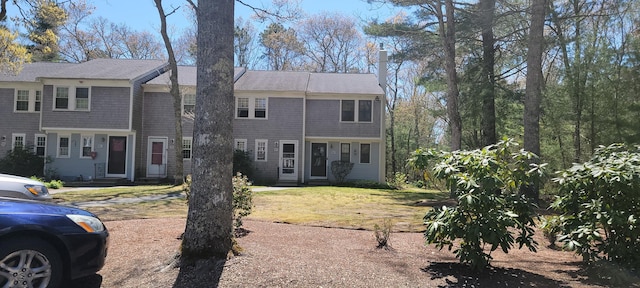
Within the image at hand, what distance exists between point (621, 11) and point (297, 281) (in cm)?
1674

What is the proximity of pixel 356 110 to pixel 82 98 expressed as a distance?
13380 millimetres

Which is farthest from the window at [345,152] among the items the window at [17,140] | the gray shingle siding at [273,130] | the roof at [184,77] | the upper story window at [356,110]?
the window at [17,140]

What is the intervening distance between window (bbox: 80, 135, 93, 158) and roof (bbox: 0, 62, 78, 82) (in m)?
3.57

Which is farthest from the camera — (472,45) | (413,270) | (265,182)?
(265,182)

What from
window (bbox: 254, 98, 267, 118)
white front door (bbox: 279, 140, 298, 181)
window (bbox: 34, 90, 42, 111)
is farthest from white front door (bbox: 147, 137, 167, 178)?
window (bbox: 34, 90, 42, 111)

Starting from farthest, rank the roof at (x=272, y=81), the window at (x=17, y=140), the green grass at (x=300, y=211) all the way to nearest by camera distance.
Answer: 1. the roof at (x=272, y=81)
2. the window at (x=17, y=140)
3. the green grass at (x=300, y=211)

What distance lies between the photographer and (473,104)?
19609 mm

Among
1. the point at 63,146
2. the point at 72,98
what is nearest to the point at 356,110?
the point at 72,98

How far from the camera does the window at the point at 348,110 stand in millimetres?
21469

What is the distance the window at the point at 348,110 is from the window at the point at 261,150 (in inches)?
169

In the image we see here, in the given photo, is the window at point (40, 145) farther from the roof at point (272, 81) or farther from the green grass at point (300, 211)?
the roof at point (272, 81)

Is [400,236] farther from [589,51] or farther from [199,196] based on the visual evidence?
[589,51]

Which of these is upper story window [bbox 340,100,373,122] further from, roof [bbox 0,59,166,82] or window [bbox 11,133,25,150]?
window [bbox 11,133,25,150]

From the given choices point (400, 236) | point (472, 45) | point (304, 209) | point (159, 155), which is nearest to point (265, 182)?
point (159, 155)
